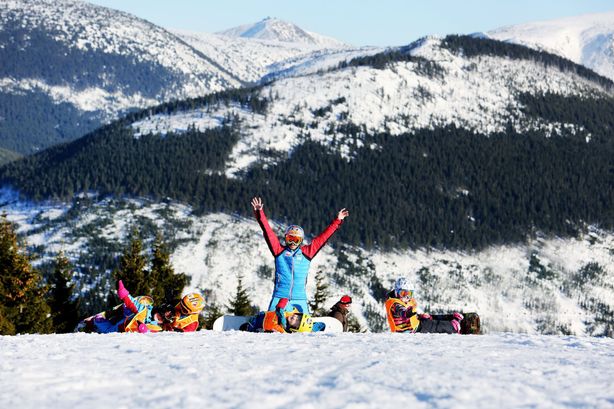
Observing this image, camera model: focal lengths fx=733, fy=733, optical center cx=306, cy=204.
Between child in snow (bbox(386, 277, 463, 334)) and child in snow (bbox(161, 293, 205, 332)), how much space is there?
4449 millimetres

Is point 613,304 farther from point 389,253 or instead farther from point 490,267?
point 389,253

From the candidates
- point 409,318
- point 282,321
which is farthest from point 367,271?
point 282,321

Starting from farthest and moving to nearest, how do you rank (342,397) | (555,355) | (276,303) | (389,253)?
(389,253) < (276,303) < (555,355) < (342,397)

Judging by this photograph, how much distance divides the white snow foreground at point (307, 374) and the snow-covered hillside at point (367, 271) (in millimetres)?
137264

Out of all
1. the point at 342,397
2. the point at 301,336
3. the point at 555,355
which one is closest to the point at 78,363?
the point at 342,397

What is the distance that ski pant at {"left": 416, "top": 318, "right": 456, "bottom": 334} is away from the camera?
16484mm

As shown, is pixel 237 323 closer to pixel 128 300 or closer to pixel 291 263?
pixel 291 263

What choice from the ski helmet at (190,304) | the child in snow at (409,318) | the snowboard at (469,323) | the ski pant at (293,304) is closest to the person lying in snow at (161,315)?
the ski helmet at (190,304)

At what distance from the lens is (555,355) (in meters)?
10.2

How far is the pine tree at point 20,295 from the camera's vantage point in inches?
1239

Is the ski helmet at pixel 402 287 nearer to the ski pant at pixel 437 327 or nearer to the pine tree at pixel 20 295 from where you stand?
the ski pant at pixel 437 327

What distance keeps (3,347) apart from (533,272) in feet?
640

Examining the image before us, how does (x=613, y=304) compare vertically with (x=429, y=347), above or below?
below

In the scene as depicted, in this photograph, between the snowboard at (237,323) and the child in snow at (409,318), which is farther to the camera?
the snowboard at (237,323)
